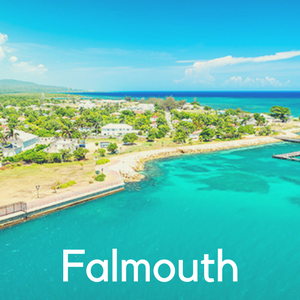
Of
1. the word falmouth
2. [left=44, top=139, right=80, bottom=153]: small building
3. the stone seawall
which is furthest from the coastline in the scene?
[left=44, top=139, right=80, bottom=153]: small building

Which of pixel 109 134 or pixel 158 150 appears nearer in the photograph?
pixel 158 150

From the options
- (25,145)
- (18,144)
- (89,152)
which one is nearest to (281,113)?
(89,152)

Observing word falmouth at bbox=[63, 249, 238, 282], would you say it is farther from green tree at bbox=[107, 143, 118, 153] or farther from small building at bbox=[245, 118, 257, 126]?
small building at bbox=[245, 118, 257, 126]

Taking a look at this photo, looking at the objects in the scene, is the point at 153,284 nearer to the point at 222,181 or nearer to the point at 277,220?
the point at 277,220

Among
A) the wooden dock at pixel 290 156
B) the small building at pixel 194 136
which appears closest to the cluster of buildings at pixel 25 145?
the small building at pixel 194 136

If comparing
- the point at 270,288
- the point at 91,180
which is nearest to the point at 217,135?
the point at 91,180

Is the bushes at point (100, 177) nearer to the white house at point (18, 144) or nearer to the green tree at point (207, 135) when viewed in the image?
the white house at point (18, 144)

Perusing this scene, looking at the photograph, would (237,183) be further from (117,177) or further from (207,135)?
(207,135)
